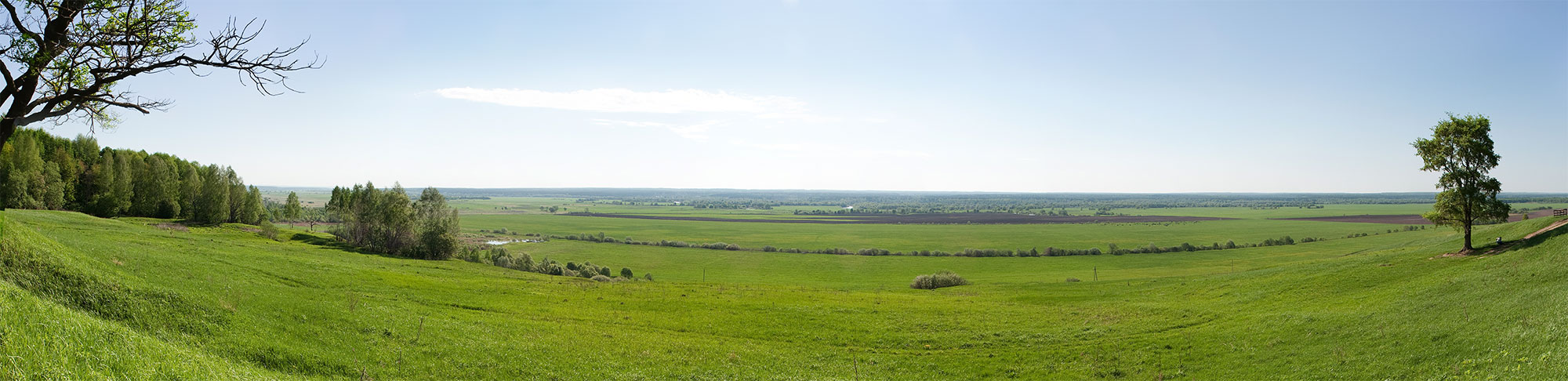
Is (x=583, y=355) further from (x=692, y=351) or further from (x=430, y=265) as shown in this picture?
(x=430, y=265)

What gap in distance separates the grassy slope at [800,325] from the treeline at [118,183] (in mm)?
46324

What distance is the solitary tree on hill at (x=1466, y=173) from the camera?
42.1 metres

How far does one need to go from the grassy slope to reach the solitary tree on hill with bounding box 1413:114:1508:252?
397cm

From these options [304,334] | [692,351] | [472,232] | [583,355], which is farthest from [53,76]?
[472,232]

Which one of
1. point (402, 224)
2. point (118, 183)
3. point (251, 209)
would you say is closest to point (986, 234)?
point (402, 224)

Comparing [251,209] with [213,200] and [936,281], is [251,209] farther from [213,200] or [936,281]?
[936,281]

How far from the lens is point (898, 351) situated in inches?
1242

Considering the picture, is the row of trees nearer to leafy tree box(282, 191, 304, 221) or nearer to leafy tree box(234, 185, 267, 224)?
leafy tree box(282, 191, 304, 221)

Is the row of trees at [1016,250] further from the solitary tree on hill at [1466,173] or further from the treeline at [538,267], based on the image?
the solitary tree on hill at [1466,173]

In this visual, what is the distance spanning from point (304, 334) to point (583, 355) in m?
9.87

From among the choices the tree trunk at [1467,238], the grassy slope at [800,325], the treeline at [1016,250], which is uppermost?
the tree trunk at [1467,238]

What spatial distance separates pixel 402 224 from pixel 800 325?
7170 cm

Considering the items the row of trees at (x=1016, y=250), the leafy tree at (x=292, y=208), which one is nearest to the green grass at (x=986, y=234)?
the row of trees at (x=1016, y=250)

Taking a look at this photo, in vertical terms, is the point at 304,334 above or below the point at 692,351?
above
